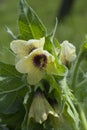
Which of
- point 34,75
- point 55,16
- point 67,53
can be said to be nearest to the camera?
point 34,75

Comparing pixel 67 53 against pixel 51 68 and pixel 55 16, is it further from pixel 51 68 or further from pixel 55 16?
pixel 55 16

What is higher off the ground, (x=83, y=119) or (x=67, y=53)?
(x=67, y=53)

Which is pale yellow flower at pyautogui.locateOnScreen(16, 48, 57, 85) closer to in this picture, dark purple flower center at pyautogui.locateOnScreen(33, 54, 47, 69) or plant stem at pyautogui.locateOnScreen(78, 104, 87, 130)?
dark purple flower center at pyautogui.locateOnScreen(33, 54, 47, 69)

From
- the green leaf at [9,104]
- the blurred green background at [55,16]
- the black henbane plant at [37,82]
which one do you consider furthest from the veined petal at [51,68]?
the blurred green background at [55,16]

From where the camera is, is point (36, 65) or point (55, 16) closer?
point (36, 65)

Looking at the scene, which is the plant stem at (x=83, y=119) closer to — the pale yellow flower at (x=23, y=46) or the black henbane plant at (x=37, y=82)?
the black henbane plant at (x=37, y=82)

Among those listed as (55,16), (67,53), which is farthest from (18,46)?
(55,16)

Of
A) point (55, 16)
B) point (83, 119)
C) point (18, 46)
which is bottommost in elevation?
point (83, 119)

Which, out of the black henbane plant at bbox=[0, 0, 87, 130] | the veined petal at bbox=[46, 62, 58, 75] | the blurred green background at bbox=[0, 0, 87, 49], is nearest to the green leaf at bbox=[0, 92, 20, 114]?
the black henbane plant at bbox=[0, 0, 87, 130]

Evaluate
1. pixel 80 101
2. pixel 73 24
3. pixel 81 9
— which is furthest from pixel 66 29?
pixel 80 101
